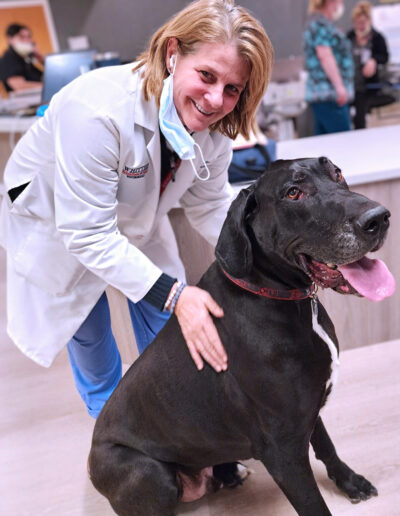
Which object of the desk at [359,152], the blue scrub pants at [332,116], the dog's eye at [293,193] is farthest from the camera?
the blue scrub pants at [332,116]

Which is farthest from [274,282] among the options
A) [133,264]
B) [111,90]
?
[111,90]

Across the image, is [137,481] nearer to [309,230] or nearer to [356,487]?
[356,487]

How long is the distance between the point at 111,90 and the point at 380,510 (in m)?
1.38

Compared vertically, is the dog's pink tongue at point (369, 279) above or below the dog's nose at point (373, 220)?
below

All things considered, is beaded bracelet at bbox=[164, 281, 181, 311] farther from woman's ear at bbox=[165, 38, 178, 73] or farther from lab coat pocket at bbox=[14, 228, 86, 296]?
woman's ear at bbox=[165, 38, 178, 73]

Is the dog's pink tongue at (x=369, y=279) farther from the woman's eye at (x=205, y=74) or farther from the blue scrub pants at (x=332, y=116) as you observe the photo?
the blue scrub pants at (x=332, y=116)

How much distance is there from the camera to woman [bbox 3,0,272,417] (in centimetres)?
119

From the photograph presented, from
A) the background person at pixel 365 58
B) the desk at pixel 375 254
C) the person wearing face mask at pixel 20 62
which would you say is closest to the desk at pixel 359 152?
the desk at pixel 375 254

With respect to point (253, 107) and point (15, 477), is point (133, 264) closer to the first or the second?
point (253, 107)

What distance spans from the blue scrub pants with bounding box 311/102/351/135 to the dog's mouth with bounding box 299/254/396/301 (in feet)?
8.71

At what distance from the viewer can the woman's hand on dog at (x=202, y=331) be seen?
1.19 meters

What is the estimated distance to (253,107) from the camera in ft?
4.47

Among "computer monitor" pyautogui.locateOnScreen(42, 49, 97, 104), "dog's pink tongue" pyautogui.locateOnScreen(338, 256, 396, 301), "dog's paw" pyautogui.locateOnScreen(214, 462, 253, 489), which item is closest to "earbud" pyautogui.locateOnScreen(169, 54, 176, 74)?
"dog's pink tongue" pyautogui.locateOnScreen(338, 256, 396, 301)

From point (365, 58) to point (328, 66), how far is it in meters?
1.16
